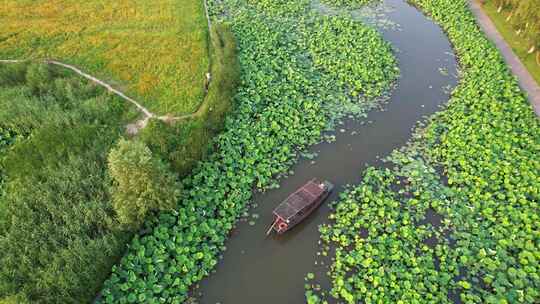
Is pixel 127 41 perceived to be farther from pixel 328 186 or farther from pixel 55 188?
pixel 328 186

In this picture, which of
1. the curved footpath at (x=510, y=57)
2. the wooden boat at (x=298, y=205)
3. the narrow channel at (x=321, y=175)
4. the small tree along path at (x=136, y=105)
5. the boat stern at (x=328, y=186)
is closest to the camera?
the narrow channel at (x=321, y=175)

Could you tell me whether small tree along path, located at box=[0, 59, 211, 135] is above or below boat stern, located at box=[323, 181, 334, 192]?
below

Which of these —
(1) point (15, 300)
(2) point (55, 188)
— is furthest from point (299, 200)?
(1) point (15, 300)

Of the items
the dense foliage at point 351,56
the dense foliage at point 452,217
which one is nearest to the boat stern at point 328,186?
the dense foliage at point 452,217

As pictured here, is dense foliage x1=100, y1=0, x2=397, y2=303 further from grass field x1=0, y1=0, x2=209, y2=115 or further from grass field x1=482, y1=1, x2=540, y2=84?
grass field x1=482, y1=1, x2=540, y2=84

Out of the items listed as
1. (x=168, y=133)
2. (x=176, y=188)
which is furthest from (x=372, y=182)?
(x=168, y=133)

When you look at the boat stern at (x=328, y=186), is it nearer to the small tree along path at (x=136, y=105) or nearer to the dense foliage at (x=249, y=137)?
the dense foliage at (x=249, y=137)

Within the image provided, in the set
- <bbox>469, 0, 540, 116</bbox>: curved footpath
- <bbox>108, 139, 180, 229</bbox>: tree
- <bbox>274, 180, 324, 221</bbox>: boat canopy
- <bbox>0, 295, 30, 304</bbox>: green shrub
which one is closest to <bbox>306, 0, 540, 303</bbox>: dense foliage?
<bbox>469, 0, 540, 116</bbox>: curved footpath
